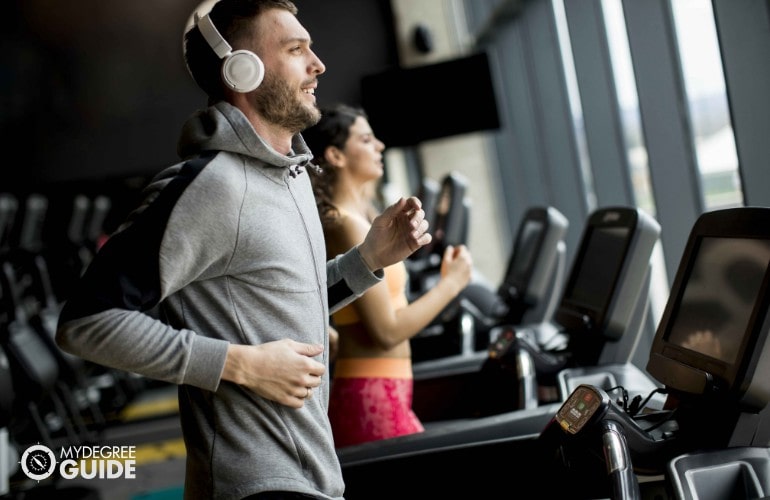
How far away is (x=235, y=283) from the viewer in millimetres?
1521

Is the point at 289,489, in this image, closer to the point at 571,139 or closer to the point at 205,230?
the point at 205,230

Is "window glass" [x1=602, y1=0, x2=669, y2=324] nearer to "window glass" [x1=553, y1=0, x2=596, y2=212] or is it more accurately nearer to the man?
"window glass" [x1=553, y1=0, x2=596, y2=212]

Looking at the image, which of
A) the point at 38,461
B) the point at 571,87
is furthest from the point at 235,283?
the point at 571,87

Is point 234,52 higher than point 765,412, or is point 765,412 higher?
point 234,52

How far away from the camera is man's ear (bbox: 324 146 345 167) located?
2818 millimetres

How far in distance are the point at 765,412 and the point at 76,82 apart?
9232mm

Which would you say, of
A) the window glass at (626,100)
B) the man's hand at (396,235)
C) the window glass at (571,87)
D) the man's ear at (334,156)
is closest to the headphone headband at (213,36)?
the man's hand at (396,235)

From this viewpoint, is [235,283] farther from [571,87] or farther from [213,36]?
[571,87]

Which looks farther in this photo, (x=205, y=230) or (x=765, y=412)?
(x=765, y=412)

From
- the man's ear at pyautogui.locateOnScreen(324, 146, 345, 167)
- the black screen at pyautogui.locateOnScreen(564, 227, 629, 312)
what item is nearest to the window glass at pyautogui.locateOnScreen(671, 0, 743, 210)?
the black screen at pyautogui.locateOnScreen(564, 227, 629, 312)

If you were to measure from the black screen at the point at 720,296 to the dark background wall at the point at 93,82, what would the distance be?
8254 millimetres

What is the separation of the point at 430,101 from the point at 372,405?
12.4ft

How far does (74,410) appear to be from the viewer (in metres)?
6.20

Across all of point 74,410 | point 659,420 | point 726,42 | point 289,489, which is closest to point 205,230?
point 289,489
